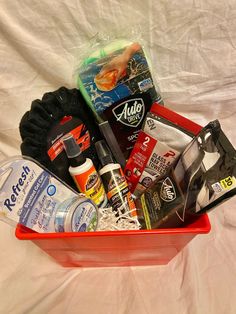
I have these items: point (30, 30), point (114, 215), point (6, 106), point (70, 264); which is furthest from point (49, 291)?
point (30, 30)

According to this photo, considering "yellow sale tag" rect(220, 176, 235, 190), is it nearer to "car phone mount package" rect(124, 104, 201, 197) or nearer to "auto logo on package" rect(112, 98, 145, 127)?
"car phone mount package" rect(124, 104, 201, 197)

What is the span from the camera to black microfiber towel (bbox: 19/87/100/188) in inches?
18.2

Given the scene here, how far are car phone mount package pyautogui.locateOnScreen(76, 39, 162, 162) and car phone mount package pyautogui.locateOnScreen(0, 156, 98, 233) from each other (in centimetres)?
15

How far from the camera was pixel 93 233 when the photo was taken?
42 cm

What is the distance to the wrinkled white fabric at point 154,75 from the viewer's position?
0.52m

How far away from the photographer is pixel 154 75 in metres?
0.58

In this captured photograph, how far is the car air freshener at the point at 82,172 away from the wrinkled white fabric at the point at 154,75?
0.17 metres

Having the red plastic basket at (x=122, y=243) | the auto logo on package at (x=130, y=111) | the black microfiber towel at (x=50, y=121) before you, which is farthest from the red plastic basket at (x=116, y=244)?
the auto logo on package at (x=130, y=111)

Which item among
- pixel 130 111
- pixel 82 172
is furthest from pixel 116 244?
pixel 130 111

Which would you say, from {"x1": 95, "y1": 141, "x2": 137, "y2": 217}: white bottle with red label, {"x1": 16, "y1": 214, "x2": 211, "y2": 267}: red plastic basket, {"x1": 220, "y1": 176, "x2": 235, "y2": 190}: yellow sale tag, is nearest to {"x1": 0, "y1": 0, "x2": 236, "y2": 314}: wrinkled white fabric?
{"x1": 16, "y1": 214, "x2": 211, "y2": 267}: red plastic basket

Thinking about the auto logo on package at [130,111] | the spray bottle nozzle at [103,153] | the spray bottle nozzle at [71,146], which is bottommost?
the spray bottle nozzle at [103,153]

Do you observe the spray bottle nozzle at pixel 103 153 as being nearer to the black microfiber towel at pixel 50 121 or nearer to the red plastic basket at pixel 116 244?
the black microfiber towel at pixel 50 121

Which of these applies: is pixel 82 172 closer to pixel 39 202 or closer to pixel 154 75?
pixel 39 202

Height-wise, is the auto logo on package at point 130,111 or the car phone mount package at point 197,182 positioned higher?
the auto logo on package at point 130,111
